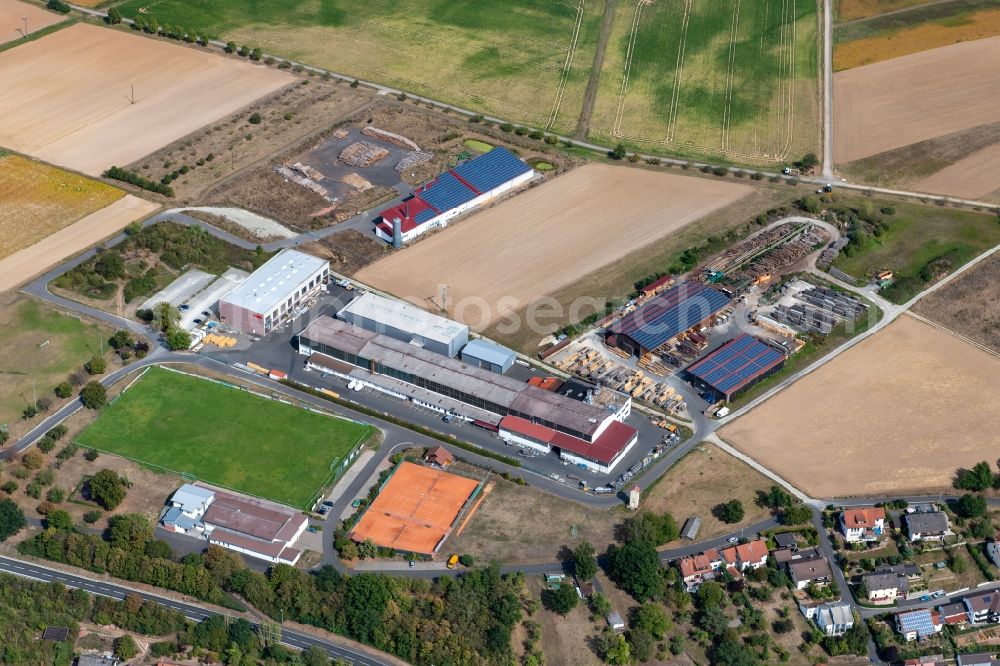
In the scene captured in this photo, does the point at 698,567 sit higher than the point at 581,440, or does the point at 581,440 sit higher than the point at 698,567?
the point at 581,440

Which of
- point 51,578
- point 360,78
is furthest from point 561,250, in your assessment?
point 51,578

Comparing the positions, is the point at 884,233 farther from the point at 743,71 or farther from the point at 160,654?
the point at 160,654

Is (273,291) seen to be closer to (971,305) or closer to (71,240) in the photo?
(71,240)

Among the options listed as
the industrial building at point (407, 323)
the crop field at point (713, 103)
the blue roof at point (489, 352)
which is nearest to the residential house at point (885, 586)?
the blue roof at point (489, 352)

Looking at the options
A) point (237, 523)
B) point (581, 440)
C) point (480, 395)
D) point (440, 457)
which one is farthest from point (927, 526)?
point (237, 523)

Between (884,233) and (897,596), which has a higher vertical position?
(884,233)

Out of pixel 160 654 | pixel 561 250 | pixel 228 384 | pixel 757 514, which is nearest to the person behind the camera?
pixel 160 654
